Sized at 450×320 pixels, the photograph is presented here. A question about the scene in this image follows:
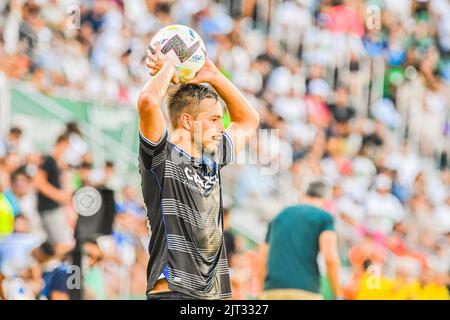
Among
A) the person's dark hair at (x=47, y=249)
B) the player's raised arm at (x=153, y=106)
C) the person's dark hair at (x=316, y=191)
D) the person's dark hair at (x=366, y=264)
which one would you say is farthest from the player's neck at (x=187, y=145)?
the person's dark hair at (x=366, y=264)

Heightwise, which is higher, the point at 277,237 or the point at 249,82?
the point at 249,82

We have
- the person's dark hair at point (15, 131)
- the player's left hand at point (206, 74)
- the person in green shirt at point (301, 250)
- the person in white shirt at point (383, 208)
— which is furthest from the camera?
the person in white shirt at point (383, 208)

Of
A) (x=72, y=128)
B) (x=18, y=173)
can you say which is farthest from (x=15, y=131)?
(x=72, y=128)

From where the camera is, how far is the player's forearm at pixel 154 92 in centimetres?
460

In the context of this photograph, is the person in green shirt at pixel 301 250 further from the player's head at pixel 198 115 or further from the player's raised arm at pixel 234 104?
the player's head at pixel 198 115

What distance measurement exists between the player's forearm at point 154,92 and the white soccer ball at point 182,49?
256 mm

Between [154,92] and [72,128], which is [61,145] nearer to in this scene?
[72,128]

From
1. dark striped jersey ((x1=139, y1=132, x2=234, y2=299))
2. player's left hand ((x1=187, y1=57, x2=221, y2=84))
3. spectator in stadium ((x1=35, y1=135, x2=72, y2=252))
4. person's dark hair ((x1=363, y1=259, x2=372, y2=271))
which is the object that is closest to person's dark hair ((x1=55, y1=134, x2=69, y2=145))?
spectator in stadium ((x1=35, y1=135, x2=72, y2=252))

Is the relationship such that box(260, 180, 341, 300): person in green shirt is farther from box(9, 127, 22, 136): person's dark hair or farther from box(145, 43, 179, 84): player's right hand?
box(9, 127, 22, 136): person's dark hair

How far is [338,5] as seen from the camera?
15.0 m

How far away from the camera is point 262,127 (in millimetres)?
12422

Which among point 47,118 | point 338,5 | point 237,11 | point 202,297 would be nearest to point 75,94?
point 47,118
